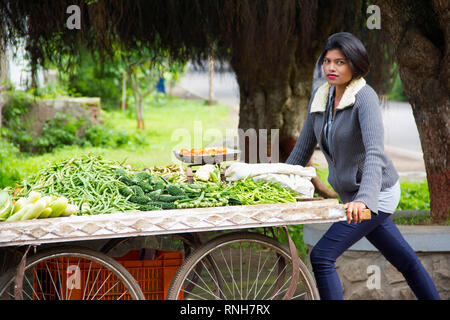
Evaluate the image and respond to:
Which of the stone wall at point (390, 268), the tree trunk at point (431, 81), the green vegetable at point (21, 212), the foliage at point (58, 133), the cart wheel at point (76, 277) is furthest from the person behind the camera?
the foliage at point (58, 133)

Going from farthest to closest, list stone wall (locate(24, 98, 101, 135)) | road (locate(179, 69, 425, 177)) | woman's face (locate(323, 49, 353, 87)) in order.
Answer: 1. stone wall (locate(24, 98, 101, 135))
2. road (locate(179, 69, 425, 177))
3. woman's face (locate(323, 49, 353, 87))

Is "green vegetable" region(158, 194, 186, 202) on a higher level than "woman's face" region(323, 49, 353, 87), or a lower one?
lower

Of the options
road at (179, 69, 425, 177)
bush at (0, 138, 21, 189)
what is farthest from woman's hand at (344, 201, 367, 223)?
road at (179, 69, 425, 177)

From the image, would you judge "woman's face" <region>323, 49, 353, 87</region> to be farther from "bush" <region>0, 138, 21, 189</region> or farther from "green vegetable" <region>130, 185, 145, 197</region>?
"bush" <region>0, 138, 21, 189</region>

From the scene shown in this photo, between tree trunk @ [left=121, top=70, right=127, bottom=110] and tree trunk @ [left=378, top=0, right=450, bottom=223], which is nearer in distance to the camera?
tree trunk @ [left=378, top=0, right=450, bottom=223]

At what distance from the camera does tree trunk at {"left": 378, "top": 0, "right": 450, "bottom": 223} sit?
4.72 meters

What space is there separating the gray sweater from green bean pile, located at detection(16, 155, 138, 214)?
1057 mm

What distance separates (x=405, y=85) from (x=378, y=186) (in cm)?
210

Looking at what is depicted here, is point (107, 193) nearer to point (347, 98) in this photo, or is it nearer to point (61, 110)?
point (347, 98)

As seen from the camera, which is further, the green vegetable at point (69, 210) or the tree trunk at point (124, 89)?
the tree trunk at point (124, 89)

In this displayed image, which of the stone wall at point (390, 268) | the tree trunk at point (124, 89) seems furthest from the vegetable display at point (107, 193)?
the tree trunk at point (124, 89)

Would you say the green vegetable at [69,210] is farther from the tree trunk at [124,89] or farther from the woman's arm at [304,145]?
the tree trunk at [124,89]

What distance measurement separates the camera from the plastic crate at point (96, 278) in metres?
3.18

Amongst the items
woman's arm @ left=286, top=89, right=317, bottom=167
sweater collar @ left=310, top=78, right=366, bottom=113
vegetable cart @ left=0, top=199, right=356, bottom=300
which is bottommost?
vegetable cart @ left=0, top=199, right=356, bottom=300
